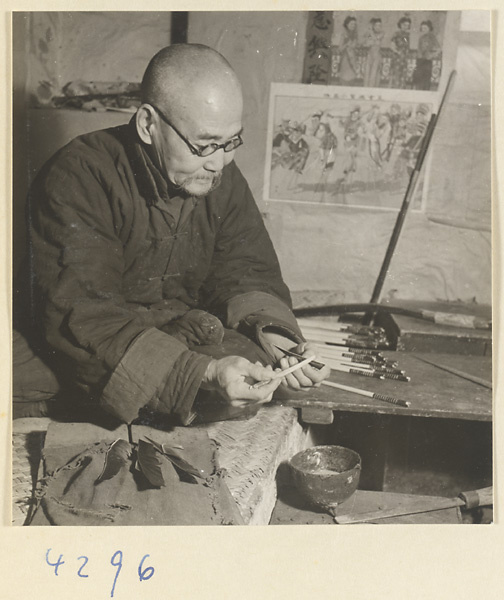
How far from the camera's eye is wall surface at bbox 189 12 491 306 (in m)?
2.11

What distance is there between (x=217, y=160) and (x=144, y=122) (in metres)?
0.20

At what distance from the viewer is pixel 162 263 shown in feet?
5.84

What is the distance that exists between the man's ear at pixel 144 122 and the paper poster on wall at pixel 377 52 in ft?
1.72

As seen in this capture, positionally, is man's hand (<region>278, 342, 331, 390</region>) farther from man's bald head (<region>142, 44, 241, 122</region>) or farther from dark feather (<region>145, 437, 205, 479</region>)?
man's bald head (<region>142, 44, 241, 122</region>)

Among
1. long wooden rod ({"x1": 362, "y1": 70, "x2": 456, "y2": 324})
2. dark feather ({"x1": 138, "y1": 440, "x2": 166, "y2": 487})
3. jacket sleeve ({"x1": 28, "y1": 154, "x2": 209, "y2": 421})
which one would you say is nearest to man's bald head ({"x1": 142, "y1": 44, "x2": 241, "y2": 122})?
jacket sleeve ({"x1": 28, "y1": 154, "x2": 209, "y2": 421})

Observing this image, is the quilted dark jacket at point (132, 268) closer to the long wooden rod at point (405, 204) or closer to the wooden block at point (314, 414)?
the wooden block at point (314, 414)

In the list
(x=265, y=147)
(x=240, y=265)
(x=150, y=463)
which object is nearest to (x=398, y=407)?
(x=240, y=265)

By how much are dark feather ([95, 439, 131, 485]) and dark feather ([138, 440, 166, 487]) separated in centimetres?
3

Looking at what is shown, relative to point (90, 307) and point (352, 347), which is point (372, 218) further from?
point (90, 307)

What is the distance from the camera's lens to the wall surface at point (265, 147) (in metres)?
1.75
